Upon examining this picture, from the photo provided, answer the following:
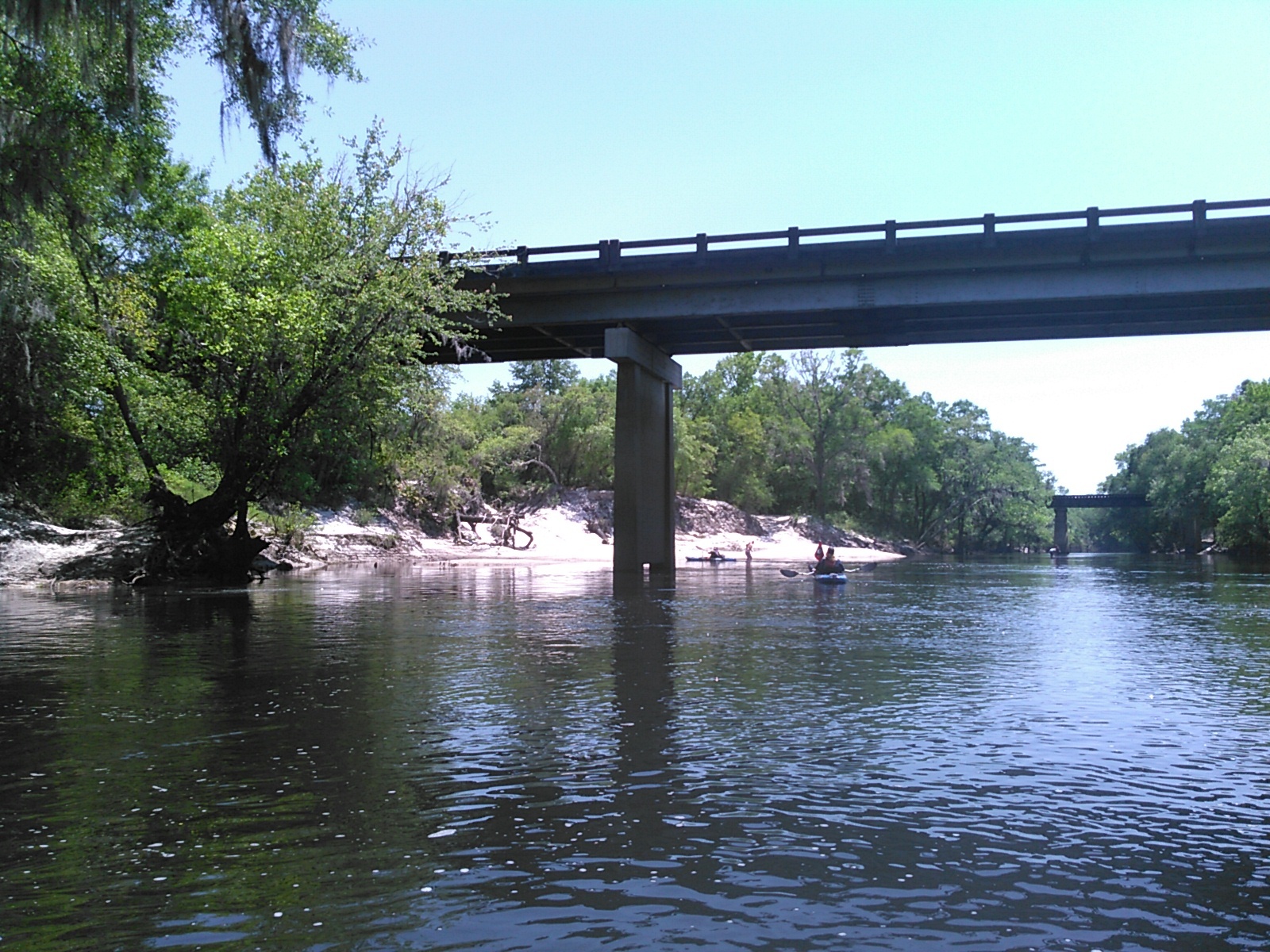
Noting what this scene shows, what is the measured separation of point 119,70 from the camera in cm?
1953

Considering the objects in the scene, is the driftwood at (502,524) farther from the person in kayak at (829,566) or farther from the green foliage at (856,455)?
the person in kayak at (829,566)

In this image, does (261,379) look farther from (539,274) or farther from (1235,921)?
(1235,921)

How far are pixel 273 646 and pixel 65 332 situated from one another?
14.1 metres

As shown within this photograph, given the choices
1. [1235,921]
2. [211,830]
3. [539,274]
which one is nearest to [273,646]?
[211,830]

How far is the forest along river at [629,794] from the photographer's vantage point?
452 cm

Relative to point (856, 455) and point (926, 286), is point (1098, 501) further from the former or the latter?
point (926, 286)

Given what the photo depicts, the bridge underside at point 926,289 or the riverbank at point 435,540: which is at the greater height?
the bridge underside at point 926,289

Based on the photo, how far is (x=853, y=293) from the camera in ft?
103

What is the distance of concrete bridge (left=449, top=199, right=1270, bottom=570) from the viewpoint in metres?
28.4

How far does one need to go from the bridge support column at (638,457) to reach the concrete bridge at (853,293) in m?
0.06

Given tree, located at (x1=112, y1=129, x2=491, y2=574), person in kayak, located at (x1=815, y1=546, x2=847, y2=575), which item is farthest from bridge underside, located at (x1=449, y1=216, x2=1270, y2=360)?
person in kayak, located at (x1=815, y1=546, x2=847, y2=575)

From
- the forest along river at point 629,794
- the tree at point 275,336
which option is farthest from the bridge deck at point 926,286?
the forest along river at point 629,794

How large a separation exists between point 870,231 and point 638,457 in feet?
35.6

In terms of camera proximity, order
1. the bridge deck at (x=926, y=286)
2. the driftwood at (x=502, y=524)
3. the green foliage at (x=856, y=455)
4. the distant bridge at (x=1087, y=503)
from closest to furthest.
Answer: the bridge deck at (x=926, y=286), the driftwood at (x=502, y=524), the green foliage at (x=856, y=455), the distant bridge at (x=1087, y=503)
